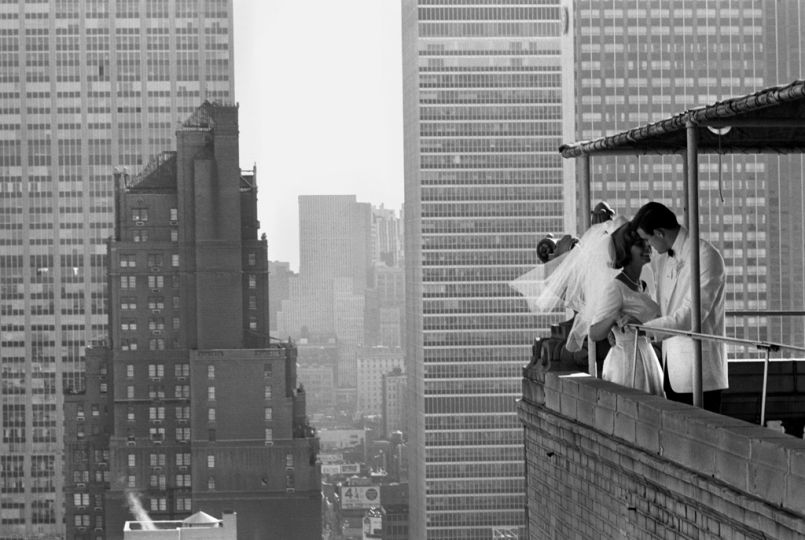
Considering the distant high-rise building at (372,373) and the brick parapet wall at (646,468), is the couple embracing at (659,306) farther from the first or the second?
the distant high-rise building at (372,373)

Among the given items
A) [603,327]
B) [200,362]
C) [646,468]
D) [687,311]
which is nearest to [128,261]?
[200,362]

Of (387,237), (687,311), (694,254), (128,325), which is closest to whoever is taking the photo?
(694,254)

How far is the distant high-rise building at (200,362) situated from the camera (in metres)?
63.3

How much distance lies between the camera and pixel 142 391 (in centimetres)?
6519

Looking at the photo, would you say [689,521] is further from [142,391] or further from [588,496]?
[142,391]

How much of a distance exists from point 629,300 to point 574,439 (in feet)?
3.03

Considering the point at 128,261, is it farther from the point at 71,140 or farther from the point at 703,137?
the point at 703,137

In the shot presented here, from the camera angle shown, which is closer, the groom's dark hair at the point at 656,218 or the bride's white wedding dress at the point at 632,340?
the groom's dark hair at the point at 656,218

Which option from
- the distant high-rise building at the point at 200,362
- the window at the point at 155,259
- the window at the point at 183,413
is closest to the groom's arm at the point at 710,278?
the distant high-rise building at the point at 200,362

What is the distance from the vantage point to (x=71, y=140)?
74.9 metres

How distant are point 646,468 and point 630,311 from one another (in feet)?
4.31

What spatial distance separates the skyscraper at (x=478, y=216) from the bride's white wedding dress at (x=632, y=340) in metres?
70.5

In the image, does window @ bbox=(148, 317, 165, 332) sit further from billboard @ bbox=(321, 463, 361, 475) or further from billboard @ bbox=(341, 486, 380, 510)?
billboard @ bbox=(321, 463, 361, 475)

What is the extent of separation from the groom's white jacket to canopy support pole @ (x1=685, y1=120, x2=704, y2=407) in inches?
4.6
